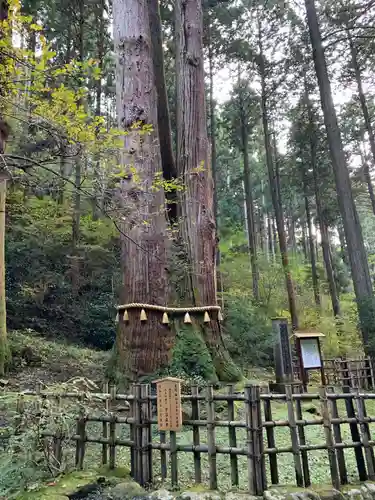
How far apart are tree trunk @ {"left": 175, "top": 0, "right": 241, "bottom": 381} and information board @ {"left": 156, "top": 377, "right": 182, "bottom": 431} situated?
283 centimetres

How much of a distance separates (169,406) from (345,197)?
8565mm

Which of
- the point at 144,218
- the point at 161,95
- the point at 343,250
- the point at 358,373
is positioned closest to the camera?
the point at 144,218

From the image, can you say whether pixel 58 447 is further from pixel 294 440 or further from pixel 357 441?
pixel 357 441

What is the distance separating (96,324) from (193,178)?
235 inches

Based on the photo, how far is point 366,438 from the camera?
3279 millimetres

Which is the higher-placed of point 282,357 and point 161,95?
point 161,95

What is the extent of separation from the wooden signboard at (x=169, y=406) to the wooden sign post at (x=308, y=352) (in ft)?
16.6

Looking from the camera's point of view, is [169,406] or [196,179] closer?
[169,406]

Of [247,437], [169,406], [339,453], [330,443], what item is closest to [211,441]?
[247,437]

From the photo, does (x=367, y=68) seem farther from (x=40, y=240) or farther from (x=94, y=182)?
(x=94, y=182)

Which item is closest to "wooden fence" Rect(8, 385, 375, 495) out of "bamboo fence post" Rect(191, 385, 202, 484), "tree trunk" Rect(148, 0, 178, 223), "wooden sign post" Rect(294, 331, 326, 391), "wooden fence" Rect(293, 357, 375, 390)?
"bamboo fence post" Rect(191, 385, 202, 484)

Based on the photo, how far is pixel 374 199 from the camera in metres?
18.2

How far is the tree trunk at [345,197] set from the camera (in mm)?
9123

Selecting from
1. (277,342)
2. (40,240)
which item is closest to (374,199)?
(277,342)
